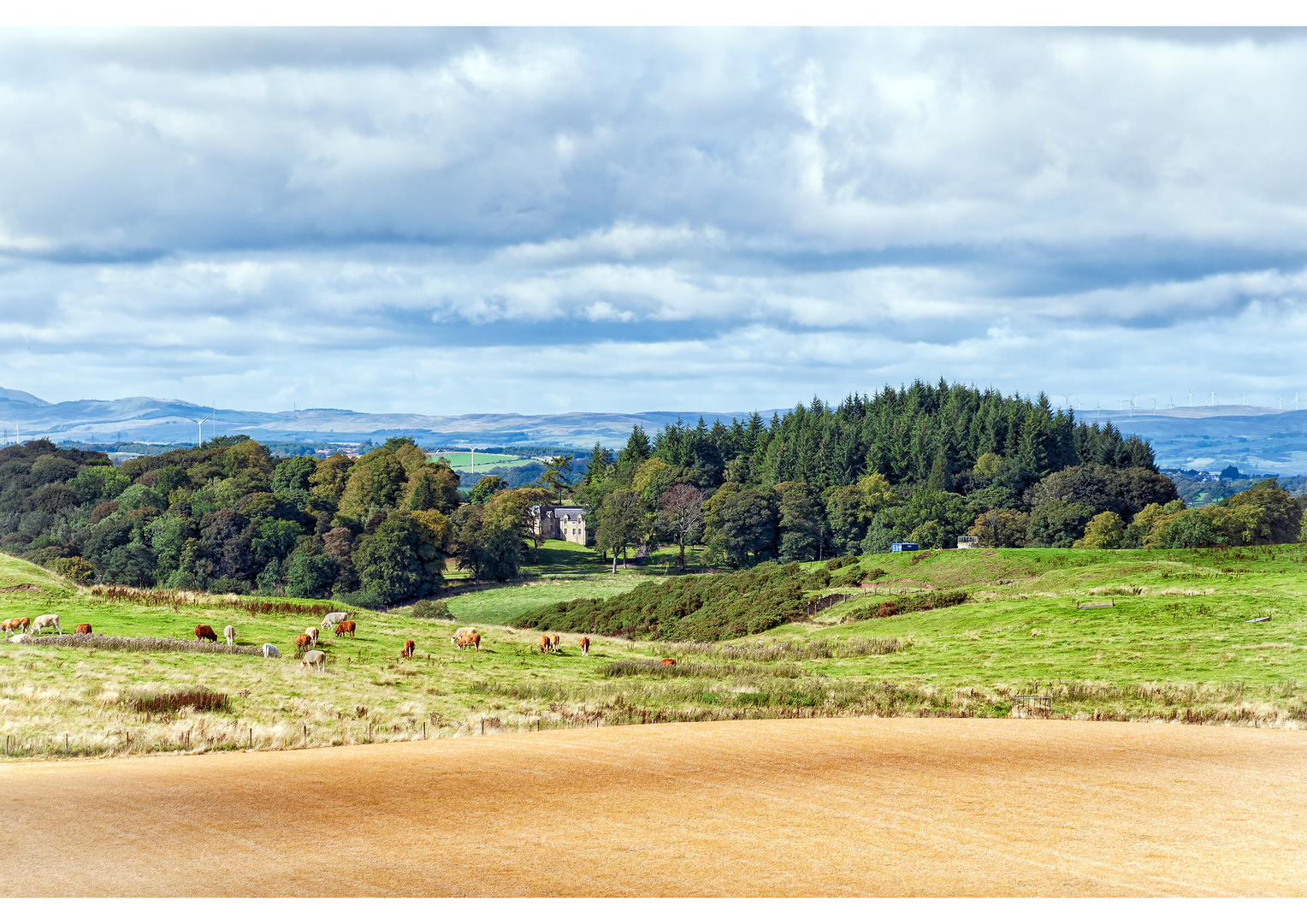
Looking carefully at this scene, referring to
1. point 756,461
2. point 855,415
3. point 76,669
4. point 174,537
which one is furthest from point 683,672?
point 855,415

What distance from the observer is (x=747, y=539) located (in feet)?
356

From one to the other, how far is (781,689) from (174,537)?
66908 millimetres

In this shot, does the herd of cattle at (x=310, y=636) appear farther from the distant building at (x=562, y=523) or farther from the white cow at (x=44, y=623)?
the distant building at (x=562, y=523)

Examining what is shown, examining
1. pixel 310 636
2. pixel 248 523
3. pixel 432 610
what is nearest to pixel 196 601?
pixel 310 636

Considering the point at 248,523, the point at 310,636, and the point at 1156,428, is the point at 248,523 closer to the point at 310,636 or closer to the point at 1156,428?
the point at 310,636

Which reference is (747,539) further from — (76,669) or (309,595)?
(76,669)

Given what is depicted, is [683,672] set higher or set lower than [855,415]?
lower

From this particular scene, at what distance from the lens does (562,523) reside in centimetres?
13088

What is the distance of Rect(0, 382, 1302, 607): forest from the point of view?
76.8 metres

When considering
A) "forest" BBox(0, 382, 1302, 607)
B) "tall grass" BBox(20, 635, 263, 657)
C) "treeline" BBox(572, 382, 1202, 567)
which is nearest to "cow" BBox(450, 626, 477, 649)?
"tall grass" BBox(20, 635, 263, 657)

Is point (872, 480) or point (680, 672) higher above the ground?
point (872, 480)

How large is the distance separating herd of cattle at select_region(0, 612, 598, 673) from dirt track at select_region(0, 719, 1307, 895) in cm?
1052

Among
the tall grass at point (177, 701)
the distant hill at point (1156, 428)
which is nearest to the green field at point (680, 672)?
the tall grass at point (177, 701)

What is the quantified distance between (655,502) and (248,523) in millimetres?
58512
